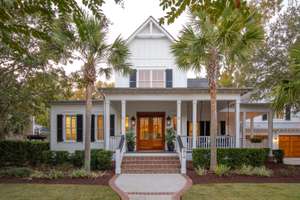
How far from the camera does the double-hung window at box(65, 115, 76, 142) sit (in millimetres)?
18109

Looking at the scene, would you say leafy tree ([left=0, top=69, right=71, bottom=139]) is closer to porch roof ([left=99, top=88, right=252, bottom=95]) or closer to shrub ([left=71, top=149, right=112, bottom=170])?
porch roof ([left=99, top=88, right=252, bottom=95])

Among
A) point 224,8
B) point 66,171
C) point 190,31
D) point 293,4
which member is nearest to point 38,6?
point 224,8

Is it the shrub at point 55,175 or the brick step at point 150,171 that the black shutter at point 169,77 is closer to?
the brick step at point 150,171

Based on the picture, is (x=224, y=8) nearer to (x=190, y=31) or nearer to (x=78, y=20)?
(x=78, y=20)

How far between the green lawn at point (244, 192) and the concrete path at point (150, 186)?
0.55 meters

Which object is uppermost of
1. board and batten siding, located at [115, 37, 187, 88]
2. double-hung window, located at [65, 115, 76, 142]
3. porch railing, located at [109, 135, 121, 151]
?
board and batten siding, located at [115, 37, 187, 88]

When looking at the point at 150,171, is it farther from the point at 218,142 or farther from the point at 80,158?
the point at 218,142

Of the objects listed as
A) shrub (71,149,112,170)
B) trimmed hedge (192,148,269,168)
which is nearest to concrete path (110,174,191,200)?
shrub (71,149,112,170)

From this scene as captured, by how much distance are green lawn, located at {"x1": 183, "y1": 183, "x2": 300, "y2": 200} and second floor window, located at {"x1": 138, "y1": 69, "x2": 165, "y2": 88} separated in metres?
8.37

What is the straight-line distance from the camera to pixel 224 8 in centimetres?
159

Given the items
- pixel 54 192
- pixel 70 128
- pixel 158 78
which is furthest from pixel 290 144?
pixel 54 192

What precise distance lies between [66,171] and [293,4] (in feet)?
48.9

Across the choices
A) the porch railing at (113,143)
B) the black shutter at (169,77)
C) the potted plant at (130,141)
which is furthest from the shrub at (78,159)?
the black shutter at (169,77)

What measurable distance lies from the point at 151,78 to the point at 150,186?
27.7 ft
